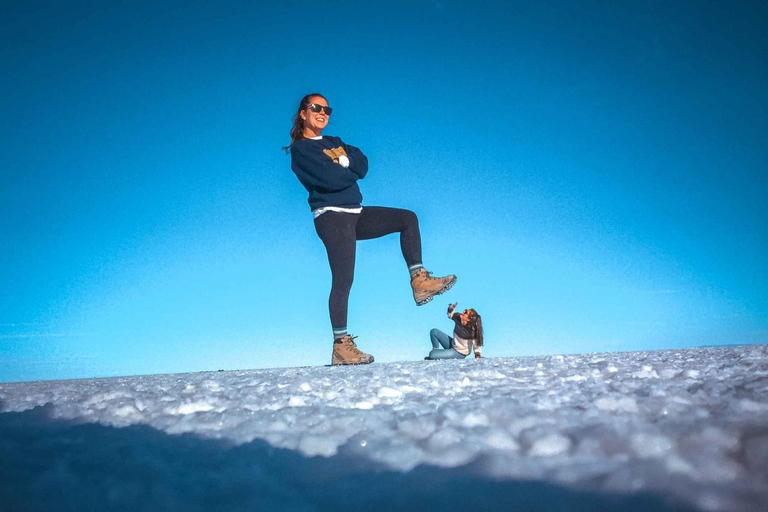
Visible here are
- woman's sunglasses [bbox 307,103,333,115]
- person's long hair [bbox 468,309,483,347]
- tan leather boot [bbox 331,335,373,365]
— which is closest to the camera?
tan leather boot [bbox 331,335,373,365]

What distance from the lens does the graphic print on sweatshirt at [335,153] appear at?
3.73m

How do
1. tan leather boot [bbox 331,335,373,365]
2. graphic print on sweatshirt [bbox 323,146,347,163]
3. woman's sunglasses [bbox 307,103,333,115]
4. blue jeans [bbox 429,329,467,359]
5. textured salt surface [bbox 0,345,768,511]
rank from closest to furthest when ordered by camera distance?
textured salt surface [bbox 0,345,768,511] → tan leather boot [bbox 331,335,373,365] → graphic print on sweatshirt [bbox 323,146,347,163] → woman's sunglasses [bbox 307,103,333,115] → blue jeans [bbox 429,329,467,359]

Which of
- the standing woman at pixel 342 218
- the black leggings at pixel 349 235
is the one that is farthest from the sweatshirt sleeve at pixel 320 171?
the black leggings at pixel 349 235

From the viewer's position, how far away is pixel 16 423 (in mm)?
1182

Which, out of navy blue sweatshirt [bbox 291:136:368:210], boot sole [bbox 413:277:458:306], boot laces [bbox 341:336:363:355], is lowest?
boot laces [bbox 341:336:363:355]

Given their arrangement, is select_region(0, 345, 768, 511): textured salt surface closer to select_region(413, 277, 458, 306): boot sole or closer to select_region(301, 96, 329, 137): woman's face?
select_region(413, 277, 458, 306): boot sole

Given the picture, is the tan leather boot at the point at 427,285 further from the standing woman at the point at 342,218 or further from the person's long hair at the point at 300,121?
the person's long hair at the point at 300,121

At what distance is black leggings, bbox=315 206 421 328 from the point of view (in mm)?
3559

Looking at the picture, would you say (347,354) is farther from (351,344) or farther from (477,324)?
(477,324)

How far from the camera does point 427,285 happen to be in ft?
11.9

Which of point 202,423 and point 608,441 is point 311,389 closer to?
point 202,423

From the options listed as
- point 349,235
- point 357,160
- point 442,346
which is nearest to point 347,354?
point 349,235

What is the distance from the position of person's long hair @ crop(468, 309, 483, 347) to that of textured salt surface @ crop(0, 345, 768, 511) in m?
3.89

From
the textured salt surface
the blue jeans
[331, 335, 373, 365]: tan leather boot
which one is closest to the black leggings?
[331, 335, 373, 365]: tan leather boot
